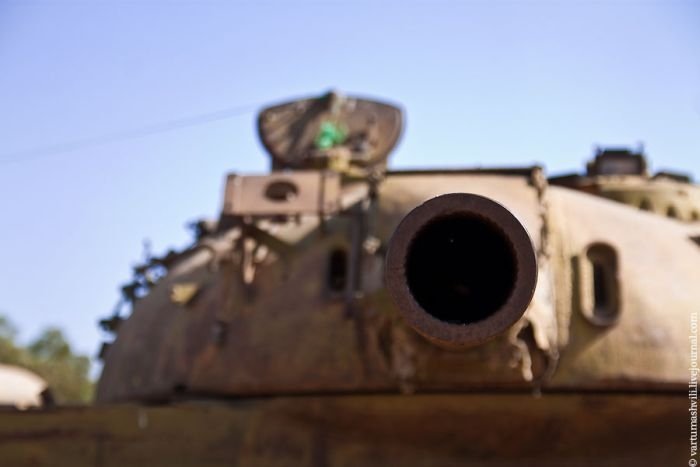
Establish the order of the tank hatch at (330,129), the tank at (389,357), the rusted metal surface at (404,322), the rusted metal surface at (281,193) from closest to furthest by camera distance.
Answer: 1. the rusted metal surface at (404,322)
2. the tank at (389,357)
3. the rusted metal surface at (281,193)
4. the tank hatch at (330,129)

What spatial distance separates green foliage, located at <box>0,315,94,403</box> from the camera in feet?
142

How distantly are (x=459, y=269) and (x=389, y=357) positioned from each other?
87.5 inches

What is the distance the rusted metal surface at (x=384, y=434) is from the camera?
6672 mm

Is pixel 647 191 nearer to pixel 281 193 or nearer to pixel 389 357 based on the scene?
pixel 281 193

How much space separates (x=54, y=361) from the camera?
50469 millimetres

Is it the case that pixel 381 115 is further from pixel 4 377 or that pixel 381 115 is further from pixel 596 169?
pixel 4 377

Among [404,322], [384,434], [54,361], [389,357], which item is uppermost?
[404,322]

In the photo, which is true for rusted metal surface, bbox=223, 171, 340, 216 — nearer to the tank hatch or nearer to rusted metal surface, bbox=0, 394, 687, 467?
rusted metal surface, bbox=0, 394, 687, 467

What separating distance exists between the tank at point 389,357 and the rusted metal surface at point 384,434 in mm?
11

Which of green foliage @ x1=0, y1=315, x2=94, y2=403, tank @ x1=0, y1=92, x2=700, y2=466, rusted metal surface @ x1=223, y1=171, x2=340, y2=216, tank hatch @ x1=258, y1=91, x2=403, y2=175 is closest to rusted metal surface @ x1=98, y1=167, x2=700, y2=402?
tank @ x1=0, y1=92, x2=700, y2=466

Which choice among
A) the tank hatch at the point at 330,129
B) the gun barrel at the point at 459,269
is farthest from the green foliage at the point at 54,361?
the gun barrel at the point at 459,269

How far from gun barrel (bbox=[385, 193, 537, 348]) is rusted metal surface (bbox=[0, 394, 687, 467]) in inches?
95.9

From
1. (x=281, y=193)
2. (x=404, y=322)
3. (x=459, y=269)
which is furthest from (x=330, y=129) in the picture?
(x=459, y=269)

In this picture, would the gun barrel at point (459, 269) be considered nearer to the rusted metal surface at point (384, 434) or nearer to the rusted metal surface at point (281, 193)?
the rusted metal surface at point (384, 434)
